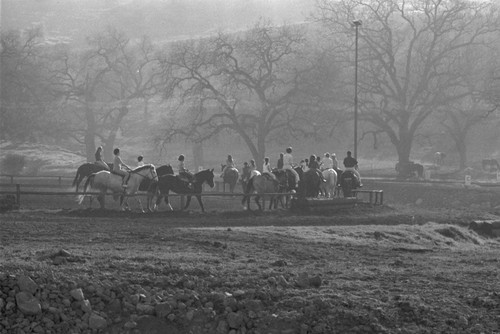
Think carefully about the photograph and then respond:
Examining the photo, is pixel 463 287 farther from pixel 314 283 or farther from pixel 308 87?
pixel 308 87

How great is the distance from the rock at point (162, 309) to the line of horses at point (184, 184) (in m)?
16.8

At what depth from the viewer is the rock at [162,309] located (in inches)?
539

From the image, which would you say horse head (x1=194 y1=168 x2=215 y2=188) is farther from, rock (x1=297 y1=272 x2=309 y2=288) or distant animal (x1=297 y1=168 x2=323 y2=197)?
rock (x1=297 y1=272 x2=309 y2=288)

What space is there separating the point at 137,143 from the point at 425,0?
145 feet

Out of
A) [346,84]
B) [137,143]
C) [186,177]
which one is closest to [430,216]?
[186,177]

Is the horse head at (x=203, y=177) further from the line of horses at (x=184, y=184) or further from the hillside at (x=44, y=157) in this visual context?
the hillside at (x=44, y=157)

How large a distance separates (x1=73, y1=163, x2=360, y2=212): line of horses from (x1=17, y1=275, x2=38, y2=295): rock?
16.4 m

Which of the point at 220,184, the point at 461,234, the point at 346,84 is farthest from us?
the point at 346,84

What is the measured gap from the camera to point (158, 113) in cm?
10550

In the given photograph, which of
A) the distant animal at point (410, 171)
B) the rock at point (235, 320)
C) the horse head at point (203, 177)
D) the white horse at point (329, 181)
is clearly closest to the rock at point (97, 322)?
the rock at point (235, 320)

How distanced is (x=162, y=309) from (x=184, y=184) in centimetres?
1955

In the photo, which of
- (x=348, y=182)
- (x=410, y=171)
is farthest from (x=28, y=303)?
(x=410, y=171)

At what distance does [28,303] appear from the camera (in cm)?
1345

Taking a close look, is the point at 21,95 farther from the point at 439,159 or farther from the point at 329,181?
the point at 329,181
